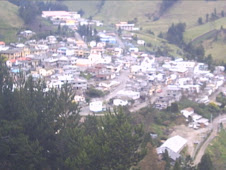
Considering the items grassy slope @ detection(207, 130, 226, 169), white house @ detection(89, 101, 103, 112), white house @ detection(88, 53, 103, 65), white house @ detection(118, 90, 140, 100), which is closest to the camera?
grassy slope @ detection(207, 130, 226, 169)

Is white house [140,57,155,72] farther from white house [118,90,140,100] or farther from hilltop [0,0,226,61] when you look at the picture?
white house [118,90,140,100]

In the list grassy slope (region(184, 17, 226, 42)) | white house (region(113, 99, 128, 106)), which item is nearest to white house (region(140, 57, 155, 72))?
white house (region(113, 99, 128, 106))

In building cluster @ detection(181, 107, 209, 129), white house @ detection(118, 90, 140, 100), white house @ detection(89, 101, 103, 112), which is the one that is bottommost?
building cluster @ detection(181, 107, 209, 129)

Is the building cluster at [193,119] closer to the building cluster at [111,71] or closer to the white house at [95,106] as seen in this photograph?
the building cluster at [111,71]

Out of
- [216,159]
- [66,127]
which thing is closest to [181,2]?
[216,159]

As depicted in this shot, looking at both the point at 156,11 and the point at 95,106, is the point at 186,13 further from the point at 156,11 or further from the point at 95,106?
the point at 95,106
